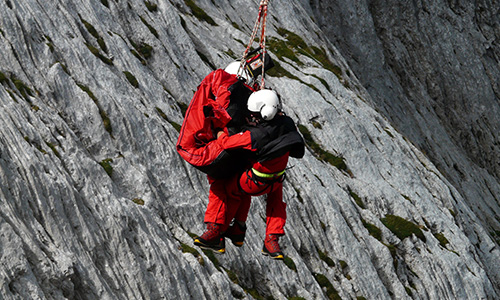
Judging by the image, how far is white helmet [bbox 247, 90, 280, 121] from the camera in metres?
13.3

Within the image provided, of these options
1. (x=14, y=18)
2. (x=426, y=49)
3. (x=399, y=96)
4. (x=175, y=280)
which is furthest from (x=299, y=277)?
(x=426, y=49)

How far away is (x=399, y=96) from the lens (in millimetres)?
69812

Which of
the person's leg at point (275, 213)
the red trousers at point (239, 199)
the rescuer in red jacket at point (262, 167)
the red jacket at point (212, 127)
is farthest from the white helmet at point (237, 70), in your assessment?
the person's leg at point (275, 213)

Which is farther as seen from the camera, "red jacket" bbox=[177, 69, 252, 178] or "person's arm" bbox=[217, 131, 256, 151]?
"red jacket" bbox=[177, 69, 252, 178]

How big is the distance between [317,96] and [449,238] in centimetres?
1332

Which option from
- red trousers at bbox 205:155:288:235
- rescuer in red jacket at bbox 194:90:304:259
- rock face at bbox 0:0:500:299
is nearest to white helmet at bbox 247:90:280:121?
rescuer in red jacket at bbox 194:90:304:259

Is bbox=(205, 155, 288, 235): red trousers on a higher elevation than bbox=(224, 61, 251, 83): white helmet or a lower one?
lower

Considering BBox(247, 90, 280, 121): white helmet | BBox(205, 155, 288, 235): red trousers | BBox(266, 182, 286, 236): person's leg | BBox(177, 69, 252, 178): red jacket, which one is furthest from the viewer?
BBox(266, 182, 286, 236): person's leg

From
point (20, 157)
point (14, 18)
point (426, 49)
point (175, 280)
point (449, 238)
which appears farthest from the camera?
point (426, 49)

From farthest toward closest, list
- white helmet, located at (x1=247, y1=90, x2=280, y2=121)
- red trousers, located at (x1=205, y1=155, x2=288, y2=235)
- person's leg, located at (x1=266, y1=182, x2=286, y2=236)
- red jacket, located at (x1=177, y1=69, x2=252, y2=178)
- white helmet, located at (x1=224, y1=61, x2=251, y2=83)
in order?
person's leg, located at (x1=266, y1=182, x2=286, y2=236) < white helmet, located at (x1=224, y1=61, x2=251, y2=83) < red trousers, located at (x1=205, y1=155, x2=288, y2=235) < red jacket, located at (x1=177, y1=69, x2=252, y2=178) < white helmet, located at (x1=247, y1=90, x2=280, y2=121)

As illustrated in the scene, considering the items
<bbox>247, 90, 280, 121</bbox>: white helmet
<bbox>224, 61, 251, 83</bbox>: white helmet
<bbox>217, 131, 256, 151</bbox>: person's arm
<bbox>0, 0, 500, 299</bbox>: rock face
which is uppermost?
<bbox>224, 61, 251, 83</bbox>: white helmet

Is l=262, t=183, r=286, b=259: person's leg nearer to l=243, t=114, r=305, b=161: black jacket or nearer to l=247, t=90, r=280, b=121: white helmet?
l=243, t=114, r=305, b=161: black jacket

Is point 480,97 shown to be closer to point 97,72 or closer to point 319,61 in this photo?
point 319,61

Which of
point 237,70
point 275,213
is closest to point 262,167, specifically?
point 275,213
